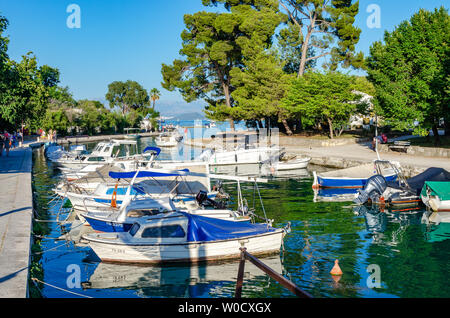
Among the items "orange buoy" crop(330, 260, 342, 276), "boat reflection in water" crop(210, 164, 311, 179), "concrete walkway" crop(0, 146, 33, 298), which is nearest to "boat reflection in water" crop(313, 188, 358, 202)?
Result: "boat reflection in water" crop(210, 164, 311, 179)

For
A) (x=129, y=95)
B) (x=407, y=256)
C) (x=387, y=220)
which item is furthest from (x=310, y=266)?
(x=129, y=95)

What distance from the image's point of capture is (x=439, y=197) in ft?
72.8

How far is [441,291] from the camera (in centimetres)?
1227

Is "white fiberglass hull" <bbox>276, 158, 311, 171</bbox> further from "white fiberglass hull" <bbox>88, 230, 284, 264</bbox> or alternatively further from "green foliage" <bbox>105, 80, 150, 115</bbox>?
"green foliage" <bbox>105, 80, 150, 115</bbox>

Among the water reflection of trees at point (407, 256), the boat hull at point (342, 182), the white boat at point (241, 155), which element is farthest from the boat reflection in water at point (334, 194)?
the white boat at point (241, 155)

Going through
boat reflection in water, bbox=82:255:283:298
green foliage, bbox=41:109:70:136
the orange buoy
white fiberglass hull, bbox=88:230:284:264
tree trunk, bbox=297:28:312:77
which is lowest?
boat reflection in water, bbox=82:255:283:298

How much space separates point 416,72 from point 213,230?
31375 mm

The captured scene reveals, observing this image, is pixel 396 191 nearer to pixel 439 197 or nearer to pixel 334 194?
pixel 439 197

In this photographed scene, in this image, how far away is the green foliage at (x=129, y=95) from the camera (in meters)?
158

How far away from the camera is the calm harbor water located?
1263 cm

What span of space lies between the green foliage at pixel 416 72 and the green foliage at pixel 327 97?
6579 millimetres

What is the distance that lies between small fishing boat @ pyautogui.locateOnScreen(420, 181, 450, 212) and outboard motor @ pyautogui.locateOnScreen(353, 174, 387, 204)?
2.42 meters

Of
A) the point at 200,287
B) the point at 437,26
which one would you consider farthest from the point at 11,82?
the point at 437,26
